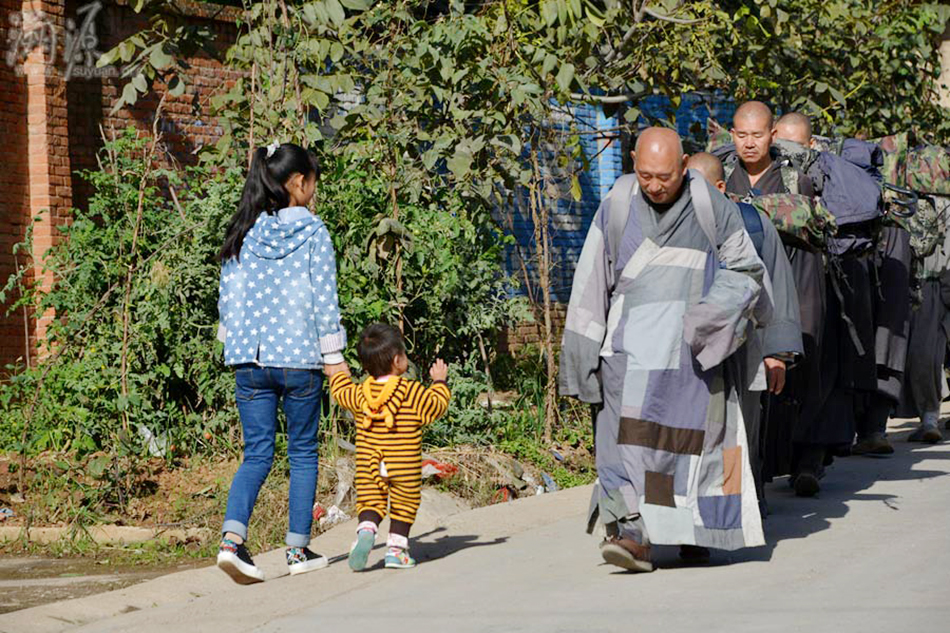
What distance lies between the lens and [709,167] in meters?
7.63

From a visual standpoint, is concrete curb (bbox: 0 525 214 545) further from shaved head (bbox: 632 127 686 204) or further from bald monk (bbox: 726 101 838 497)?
shaved head (bbox: 632 127 686 204)

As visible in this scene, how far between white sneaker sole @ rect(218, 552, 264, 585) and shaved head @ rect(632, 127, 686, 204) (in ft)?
7.70

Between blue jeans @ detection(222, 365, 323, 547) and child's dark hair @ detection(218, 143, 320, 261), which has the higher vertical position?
child's dark hair @ detection(218, 143, 320, 261)

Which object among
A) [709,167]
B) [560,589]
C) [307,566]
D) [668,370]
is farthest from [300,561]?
[709,167]

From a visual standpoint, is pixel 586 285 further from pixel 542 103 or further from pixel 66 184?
pixel 66 184

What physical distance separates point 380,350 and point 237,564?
44.0 inches

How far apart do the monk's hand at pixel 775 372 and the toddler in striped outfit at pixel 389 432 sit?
5.46 feet

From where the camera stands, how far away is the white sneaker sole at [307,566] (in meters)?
6.65

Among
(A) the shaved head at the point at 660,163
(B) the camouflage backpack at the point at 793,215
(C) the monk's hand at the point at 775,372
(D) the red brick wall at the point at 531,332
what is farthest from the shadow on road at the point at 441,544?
(D) the red brick wall at the point at 531,332

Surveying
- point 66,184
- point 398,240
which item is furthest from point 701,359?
point 66,184

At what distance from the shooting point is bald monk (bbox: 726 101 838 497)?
825cm

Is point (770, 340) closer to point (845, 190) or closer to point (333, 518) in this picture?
point (845, 190)

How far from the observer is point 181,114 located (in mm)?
12594

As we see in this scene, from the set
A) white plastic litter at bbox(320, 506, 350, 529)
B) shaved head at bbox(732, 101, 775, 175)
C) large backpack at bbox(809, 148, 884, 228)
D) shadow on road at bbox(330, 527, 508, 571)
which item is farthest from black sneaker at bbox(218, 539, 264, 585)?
large backpack at bbox(809, 148, 884, 228)
